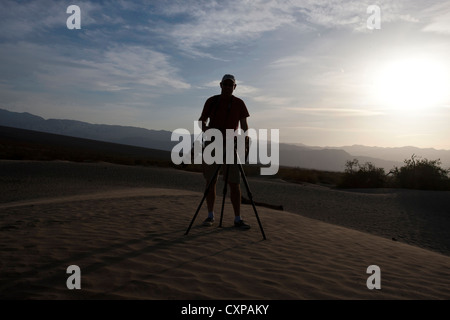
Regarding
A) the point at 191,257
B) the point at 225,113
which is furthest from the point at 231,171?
the point at 191,257

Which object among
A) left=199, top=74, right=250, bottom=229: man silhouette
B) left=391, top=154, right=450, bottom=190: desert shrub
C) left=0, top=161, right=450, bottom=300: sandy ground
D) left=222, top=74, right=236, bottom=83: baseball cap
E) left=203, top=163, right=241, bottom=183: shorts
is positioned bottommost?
left=0, top=161, right=450, bottom=300: sandy ground

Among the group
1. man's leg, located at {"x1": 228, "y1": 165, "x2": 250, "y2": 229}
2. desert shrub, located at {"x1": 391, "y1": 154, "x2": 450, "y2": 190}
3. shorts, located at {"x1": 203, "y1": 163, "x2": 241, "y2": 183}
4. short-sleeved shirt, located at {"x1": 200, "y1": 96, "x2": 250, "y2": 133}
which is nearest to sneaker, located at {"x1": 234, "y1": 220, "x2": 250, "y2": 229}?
man's leg, located at {"x1": 228, "y1": 165, "x2": 250, "y2": 229}

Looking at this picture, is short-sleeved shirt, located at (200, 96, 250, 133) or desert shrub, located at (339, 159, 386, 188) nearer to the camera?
short-sleeved shirt, located at (200, 96, 250, 133)

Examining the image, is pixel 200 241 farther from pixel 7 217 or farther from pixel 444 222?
pixel 444 222

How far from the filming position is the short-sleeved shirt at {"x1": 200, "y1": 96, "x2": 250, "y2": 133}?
570 cm

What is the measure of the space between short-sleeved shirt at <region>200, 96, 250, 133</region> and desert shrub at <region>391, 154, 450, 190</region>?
16.7 metres

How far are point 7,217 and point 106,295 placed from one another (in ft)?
16.7

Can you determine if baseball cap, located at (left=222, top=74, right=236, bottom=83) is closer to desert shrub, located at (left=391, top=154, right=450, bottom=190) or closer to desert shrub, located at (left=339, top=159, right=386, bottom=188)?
desert shrub, located at (left=391, top=154, right=450, bottom=190)

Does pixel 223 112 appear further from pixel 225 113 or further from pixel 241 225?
pixel 241 225

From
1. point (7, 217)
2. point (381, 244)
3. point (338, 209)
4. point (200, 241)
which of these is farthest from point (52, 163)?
point (381, 244)

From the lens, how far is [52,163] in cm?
1930

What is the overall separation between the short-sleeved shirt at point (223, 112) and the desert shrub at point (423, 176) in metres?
16.7

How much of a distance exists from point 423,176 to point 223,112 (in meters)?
17.8

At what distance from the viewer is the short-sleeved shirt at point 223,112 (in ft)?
18.7
